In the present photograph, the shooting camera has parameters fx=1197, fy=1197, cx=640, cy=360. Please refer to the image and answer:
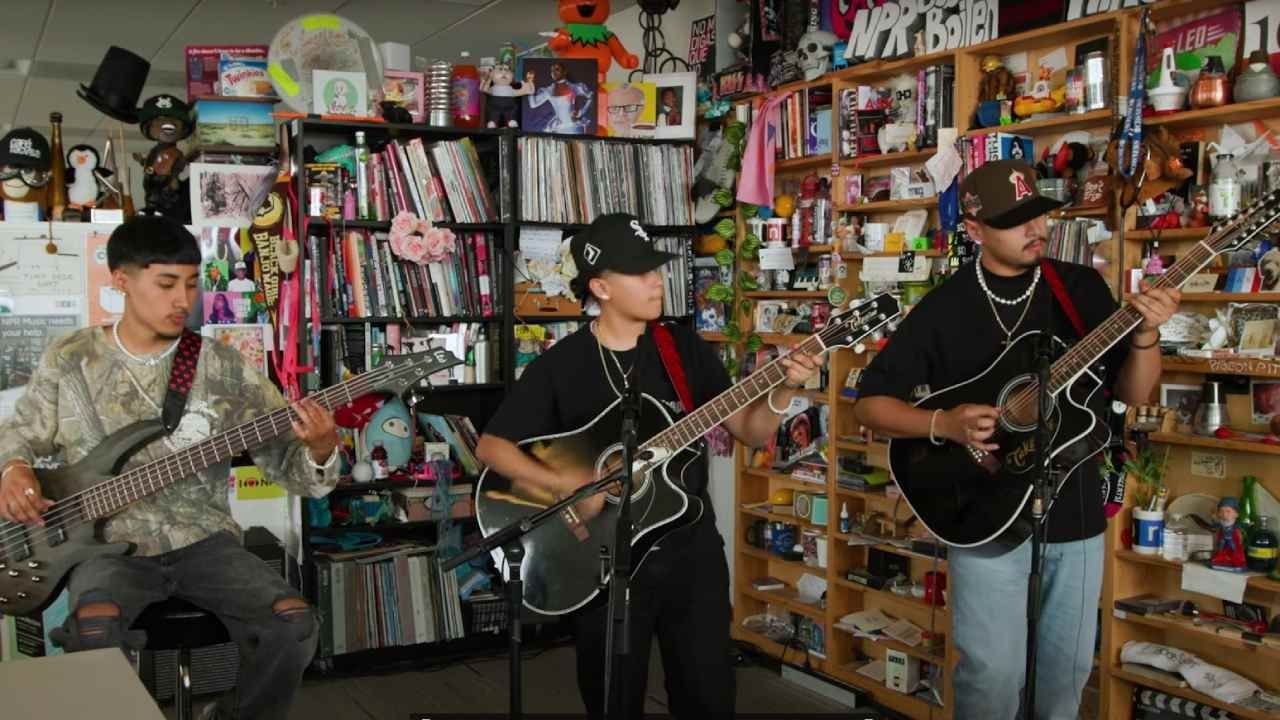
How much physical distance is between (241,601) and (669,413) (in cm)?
116

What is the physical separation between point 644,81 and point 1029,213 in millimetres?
2689

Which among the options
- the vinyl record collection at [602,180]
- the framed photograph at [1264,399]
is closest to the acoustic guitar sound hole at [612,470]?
the framed photograph at [1264,399]

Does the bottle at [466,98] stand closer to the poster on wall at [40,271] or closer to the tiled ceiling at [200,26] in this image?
the tiled ceiling at [200,26]

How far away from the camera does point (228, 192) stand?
469 centimetres

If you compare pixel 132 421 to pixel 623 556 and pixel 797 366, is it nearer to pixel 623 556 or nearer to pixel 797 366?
pixel 623 556

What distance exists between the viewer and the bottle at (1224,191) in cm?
328

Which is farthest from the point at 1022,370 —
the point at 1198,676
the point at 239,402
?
the point at 239,402

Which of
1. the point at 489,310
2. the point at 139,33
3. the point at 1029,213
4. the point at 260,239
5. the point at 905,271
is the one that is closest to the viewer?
the point at 1029,213

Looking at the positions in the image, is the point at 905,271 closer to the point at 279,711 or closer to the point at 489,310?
the point at 489,310

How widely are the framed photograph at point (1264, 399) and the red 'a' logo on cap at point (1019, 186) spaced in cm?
114

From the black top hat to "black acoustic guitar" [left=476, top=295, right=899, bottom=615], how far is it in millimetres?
2910

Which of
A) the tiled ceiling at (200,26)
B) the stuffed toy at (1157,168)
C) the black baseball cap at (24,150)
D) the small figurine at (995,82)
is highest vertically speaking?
the tiled ceiling at (200,26)

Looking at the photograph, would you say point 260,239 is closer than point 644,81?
Yes

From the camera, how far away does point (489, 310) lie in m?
Result: 4.88
